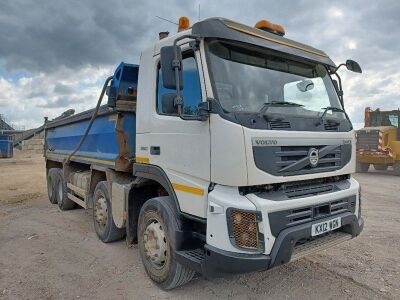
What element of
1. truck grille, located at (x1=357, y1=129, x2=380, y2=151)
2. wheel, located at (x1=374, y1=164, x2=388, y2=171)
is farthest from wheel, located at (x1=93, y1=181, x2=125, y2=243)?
wheel, located at (x1=374, y1=164, x2=388, y2=171)

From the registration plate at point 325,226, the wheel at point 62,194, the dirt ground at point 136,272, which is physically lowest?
the dirt ground at point 136,272

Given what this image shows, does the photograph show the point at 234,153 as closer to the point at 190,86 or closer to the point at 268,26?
the point at 190,86

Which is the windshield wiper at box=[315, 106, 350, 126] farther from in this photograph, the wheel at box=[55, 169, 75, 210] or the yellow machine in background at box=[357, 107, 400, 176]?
the yellow machine in background at box=[357, 107, 400, 176]

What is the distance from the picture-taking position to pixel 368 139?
1515 centimetres

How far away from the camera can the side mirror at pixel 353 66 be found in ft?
14.9

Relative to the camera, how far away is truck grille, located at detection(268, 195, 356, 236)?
3043mm

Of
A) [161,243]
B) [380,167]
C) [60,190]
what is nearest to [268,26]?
[161,243]

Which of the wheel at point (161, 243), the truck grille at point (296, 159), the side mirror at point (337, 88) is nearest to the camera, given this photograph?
the truck grille at point (296, 159)

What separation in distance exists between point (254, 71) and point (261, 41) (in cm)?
31

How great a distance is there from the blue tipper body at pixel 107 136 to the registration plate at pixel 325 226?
2454 millimetres

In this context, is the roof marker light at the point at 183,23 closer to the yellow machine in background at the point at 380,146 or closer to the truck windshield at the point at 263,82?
the truck windshield at the point at 263,82

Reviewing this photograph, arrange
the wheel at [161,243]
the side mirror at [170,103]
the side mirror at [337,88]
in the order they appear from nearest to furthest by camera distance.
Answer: the side mirror at [170,103], the wheel at [161,243], the side mirror at [337,88]

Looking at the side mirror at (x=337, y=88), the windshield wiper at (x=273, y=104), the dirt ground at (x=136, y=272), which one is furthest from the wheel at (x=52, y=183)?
the side mirror at (x=337, y=88)

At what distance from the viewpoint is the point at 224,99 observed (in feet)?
10.5
